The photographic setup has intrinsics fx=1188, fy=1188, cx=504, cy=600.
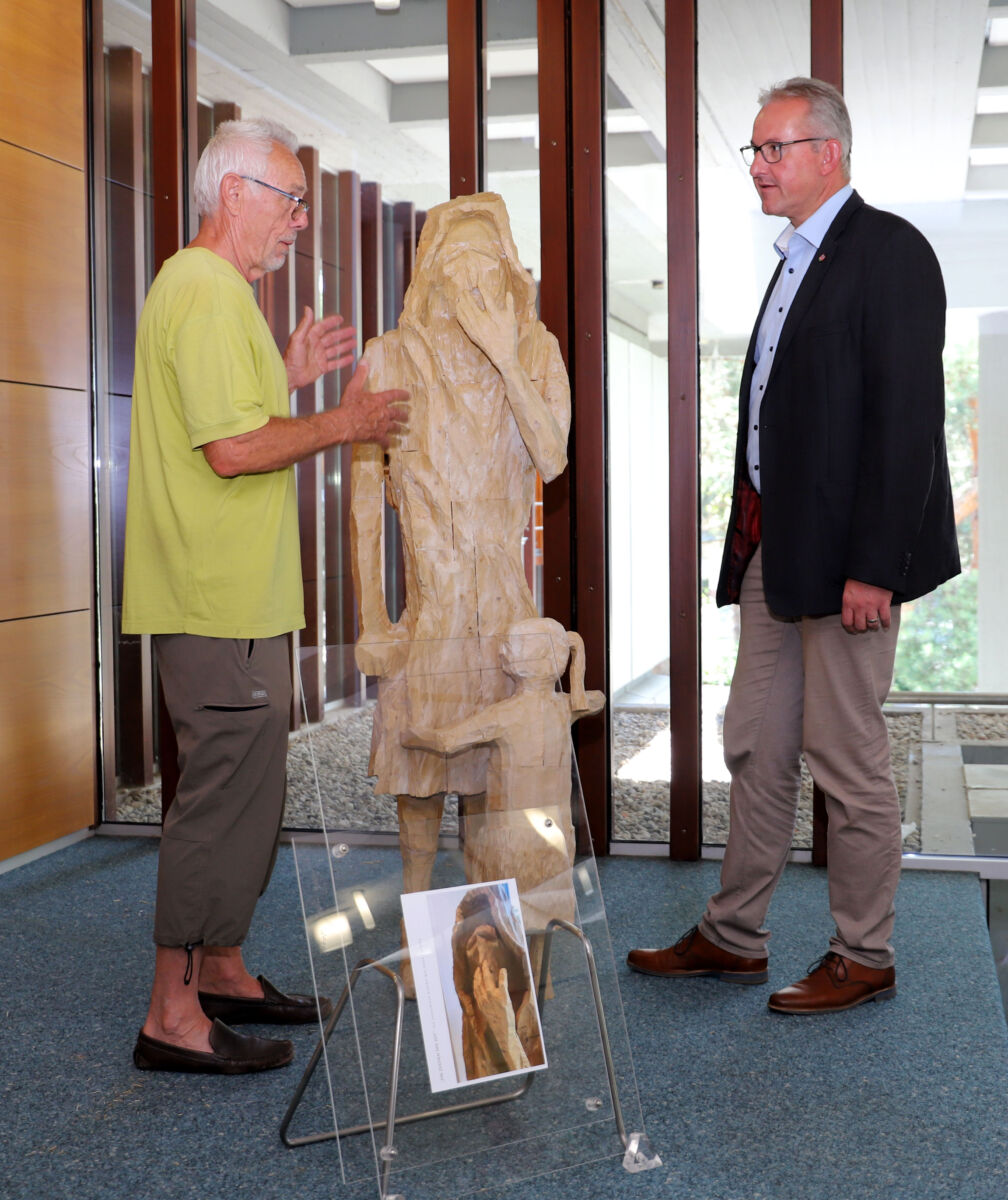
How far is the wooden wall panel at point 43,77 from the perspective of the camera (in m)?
3.36

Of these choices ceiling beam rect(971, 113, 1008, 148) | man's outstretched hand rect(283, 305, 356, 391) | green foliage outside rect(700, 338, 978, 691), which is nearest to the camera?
man's outstretched hand rect(283, 305, 356, 391)

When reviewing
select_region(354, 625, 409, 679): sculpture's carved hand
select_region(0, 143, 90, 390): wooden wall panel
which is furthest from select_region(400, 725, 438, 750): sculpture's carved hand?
select_region(0, 143, 90, 390): wooden wall panel

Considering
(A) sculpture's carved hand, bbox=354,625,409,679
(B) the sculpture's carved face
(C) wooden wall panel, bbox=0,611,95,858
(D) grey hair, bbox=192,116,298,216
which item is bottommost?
(C) wooden wall panel, bbox=0,611,95,858

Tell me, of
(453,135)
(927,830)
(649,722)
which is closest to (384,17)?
(453,135)

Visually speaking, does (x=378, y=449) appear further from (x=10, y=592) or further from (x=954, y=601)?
(x=954, y=601)

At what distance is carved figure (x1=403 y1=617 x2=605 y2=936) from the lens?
6.07 feet

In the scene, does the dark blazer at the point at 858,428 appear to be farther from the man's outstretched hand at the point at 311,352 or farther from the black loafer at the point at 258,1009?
the black loafer at the point at 258,1009

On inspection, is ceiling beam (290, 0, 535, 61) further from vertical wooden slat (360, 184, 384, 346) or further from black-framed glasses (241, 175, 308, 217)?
black-framed glasses (241, 175, 308, 217)

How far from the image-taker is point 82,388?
371cm

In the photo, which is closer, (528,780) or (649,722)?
(528,780)

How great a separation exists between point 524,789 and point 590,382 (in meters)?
1.85

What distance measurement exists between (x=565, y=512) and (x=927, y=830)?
4.51 ft

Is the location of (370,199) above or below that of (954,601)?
above

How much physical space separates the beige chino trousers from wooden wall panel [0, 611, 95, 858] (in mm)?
2041
